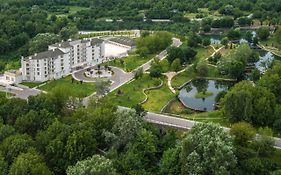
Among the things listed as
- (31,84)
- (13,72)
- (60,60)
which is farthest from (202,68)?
(13,72)

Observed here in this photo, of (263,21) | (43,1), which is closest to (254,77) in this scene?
(263,21)

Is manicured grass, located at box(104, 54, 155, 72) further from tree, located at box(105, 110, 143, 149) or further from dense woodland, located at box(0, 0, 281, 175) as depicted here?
tree, located at box(105, 110, 143, 149)

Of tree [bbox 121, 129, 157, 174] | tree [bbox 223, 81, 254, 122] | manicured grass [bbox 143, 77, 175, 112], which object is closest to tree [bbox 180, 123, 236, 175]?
tree [bbox 121, 129, 157, 174]

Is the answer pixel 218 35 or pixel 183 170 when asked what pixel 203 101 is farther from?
pixel 218 35

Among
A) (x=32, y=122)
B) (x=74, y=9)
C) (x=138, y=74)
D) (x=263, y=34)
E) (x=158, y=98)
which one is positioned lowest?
(x=158, y=98)

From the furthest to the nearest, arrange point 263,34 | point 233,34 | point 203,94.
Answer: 1. point 233,34
2. point 263,34
3. point 203,94

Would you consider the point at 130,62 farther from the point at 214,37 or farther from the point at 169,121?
the point at 214,37
